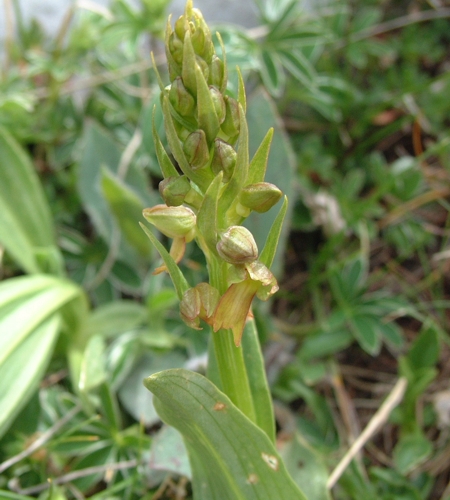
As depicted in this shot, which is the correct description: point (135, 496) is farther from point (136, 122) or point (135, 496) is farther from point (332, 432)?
point (136, 122)

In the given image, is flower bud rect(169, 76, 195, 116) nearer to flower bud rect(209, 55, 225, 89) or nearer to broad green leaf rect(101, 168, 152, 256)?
flower bud rect(209, 55, 225, 89)

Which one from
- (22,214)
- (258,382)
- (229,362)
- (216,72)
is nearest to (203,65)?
(216,72)

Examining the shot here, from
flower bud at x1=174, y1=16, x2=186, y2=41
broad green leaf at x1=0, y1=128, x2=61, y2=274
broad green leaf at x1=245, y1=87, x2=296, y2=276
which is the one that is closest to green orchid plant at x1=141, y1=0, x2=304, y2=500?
flower bud at x1=174, y1=16, x2=186, y2=41

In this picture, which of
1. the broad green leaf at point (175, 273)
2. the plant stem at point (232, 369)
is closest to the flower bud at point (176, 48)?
the broad green leaf at point (175, 273)

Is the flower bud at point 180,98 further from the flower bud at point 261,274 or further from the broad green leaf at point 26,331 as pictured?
the broad green leaf at point 26,331

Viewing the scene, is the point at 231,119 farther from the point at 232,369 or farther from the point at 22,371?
the point at 22,371

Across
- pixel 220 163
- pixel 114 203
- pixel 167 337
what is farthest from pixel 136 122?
pixel 220 163
